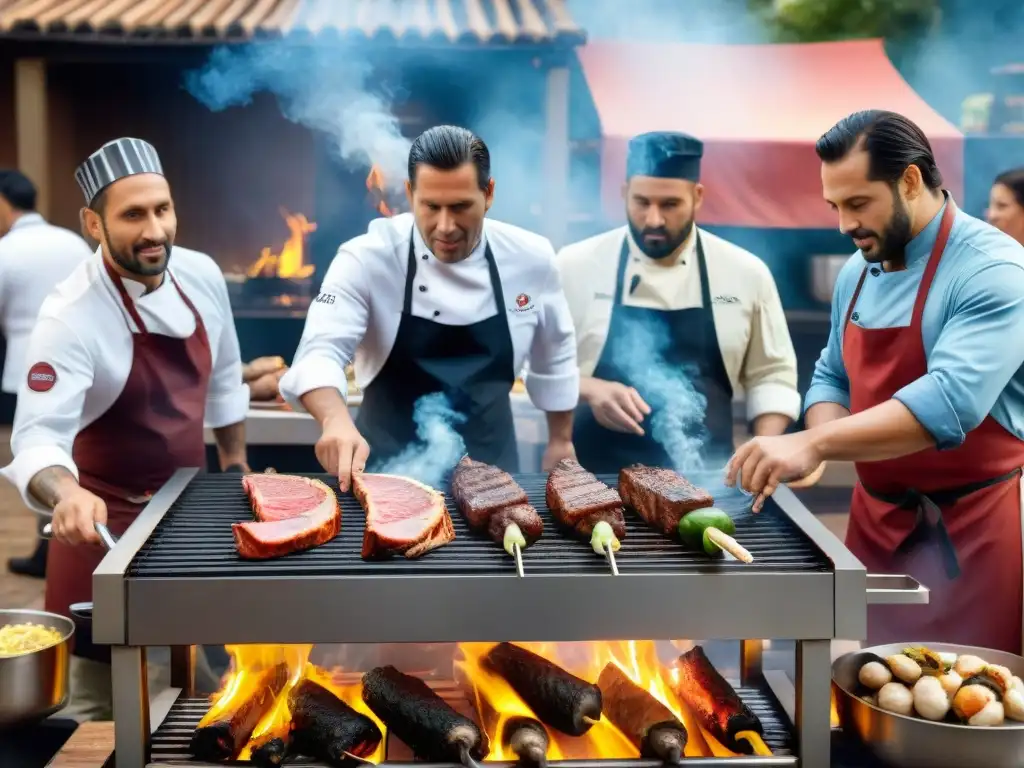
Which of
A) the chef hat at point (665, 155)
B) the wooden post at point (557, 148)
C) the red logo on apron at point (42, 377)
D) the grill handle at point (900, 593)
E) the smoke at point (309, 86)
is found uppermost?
the smoke at point (309, 86)

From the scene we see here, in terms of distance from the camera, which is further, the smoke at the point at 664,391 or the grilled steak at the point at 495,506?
the smoke at the point at 664,391

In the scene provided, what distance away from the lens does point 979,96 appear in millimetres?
11352

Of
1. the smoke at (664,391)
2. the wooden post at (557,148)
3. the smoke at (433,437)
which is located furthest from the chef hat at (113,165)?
the wooden post at (557,148)

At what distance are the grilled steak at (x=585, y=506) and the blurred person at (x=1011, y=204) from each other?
316 cm

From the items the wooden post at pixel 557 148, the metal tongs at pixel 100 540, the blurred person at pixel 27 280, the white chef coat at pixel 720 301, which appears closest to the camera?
the metal tongs at pixel 100 540

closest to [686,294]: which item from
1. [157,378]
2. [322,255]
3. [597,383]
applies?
[597,383]

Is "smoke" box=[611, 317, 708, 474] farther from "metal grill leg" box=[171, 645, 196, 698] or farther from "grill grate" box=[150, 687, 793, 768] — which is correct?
"metal grill leg" box=[171, 645, 196, 698]

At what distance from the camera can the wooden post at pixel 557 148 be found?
8695 mm

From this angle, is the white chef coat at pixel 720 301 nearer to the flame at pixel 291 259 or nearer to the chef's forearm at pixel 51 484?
the chef's forearm at pixel 51 484

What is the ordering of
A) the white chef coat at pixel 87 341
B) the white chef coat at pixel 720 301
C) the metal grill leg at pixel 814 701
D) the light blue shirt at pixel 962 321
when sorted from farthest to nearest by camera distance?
the white chef coat at pixel 720 301 < the white chef coat at pixel 87 341 < the light blue shirt at pixel 962 321 < the metal grill leg at pixel 814 701

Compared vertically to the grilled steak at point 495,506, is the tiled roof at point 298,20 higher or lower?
higher

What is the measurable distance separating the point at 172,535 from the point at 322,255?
7406 millimetres

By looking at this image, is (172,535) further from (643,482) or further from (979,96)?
(979,96)

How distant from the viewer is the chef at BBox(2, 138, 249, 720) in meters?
3.23
